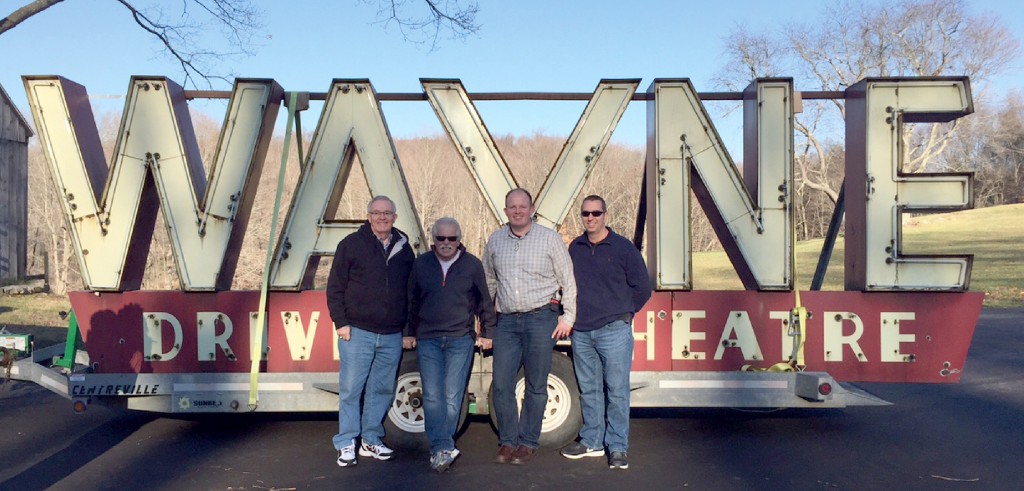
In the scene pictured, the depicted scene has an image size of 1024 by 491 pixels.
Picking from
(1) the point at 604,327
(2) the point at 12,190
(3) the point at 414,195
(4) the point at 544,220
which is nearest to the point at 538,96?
(4) the point at 544,220

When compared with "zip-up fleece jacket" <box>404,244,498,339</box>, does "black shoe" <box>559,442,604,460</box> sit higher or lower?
lower

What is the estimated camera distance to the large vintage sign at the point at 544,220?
6070mm

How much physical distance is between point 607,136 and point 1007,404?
4.70 meters

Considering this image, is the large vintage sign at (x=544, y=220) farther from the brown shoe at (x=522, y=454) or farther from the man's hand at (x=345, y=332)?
the brown shoe at (x=522, y=454)

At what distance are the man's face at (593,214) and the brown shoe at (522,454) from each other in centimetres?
156

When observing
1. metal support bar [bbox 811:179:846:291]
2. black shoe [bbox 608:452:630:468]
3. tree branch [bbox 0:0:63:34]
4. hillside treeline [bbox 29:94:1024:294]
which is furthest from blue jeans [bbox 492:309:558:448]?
hillside treeline [bbox 29:94:1024:294]

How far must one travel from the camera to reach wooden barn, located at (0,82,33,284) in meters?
21.2

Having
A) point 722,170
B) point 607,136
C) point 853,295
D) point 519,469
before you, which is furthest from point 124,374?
point 853,295

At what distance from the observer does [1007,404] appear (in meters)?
7.63

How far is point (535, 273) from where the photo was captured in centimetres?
544

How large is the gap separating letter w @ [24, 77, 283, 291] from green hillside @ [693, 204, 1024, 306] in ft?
39.7

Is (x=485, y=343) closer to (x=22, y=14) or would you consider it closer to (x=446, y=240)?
(x=446, y=240)

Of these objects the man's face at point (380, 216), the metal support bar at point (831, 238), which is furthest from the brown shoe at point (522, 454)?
the metal support bar at point (831, 238)

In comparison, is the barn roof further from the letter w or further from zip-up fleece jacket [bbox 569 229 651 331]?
zip-up fleece jacket [bbox 569 229 651 331]
